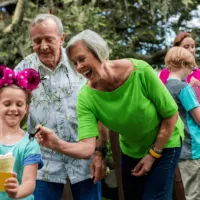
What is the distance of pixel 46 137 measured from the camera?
2.62m

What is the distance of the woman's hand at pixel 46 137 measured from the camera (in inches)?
102

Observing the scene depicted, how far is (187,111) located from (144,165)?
1000mm

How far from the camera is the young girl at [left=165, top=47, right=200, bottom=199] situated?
3652 millimetres

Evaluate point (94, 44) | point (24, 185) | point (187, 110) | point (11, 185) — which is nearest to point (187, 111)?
point (187, 110)

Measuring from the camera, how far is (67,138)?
126 inches

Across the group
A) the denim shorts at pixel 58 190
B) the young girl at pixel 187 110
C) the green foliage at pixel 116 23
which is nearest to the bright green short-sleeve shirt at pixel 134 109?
the denim shorts at pixel 58 190

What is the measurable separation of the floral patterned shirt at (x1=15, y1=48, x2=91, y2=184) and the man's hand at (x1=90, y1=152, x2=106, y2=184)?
15 centimetres

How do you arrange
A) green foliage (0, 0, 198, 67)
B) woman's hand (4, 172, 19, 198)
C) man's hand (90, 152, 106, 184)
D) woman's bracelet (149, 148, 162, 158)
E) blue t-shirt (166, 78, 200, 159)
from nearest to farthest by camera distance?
1. woman's hand (4, 172, 19, 198)
2. woman's bracelet (149, 148, 162, 158)
3. man's hand (90, 152, 106, 184)
4. blue t-shirt (166, 78, 200, 159)
5. green foliage (0, 0, 198, 67)

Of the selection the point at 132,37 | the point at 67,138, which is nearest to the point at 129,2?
the point at 132,37

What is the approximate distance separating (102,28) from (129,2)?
110 cm

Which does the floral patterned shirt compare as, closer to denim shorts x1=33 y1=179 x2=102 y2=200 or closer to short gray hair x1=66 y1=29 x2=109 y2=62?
denim shorts x1=33 y1=179 x2=102 y2=200

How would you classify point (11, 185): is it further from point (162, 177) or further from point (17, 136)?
point (162, 177)

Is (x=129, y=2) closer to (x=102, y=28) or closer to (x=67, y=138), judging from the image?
(x=102, y=28)

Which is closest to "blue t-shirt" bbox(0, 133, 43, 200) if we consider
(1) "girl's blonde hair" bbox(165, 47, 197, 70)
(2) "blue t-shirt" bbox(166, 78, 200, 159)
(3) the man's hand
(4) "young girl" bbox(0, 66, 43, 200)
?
(4) "young girl" bbox(0, 66, 43, 200)
